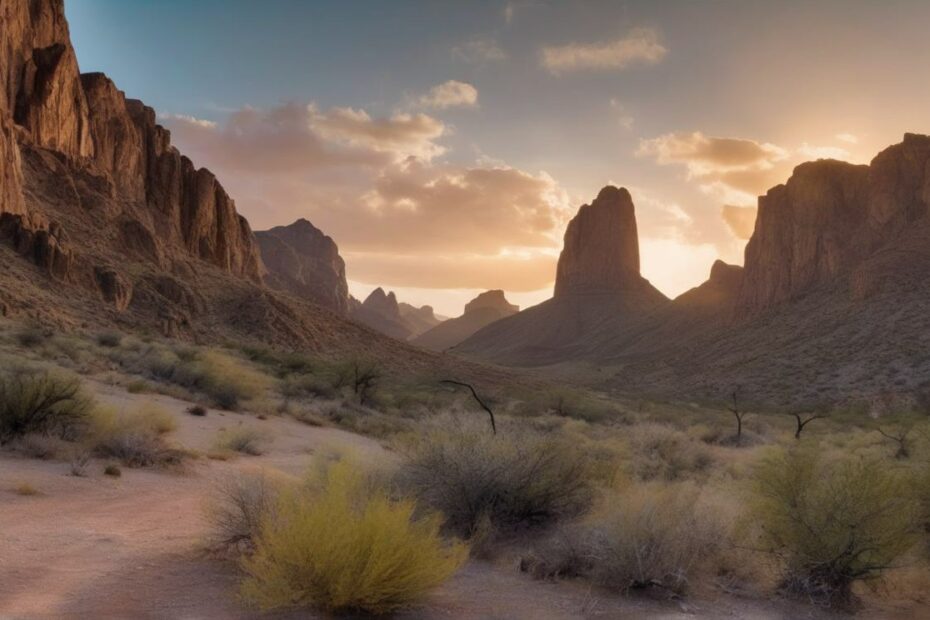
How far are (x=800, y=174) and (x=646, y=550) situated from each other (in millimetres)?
106150

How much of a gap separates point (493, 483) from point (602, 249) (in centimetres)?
15307

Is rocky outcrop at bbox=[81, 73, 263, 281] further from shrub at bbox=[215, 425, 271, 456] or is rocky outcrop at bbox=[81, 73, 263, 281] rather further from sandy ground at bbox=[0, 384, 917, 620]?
sandy ground at bbox=[0, 384, 917, 620]

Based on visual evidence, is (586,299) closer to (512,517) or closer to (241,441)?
(241,441)

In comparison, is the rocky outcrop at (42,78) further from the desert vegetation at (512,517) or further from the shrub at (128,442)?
the desert vegetation at (512,517)

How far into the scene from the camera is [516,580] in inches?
270

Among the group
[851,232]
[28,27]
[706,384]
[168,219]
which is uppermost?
[28,27]

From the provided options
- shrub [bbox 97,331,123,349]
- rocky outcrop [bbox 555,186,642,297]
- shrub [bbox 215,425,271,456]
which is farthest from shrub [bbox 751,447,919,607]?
rocky outcrop [bbox 555,186,642,297]

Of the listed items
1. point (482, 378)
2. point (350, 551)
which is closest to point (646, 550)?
point (350, 551)

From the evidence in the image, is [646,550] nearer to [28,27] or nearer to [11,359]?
[11,359]

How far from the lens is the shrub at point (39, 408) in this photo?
1063 centimetres

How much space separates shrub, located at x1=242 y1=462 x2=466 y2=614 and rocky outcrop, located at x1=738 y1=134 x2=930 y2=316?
7601 centimetres

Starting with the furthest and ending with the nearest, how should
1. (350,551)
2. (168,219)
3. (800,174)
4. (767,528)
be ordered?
(800,174) → (168,219) → (767,528) → (350,551)

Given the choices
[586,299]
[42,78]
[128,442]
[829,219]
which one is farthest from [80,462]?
[586,299]

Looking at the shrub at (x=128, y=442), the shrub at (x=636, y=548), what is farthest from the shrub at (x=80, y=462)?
the shrub at (x=636, y=548)
